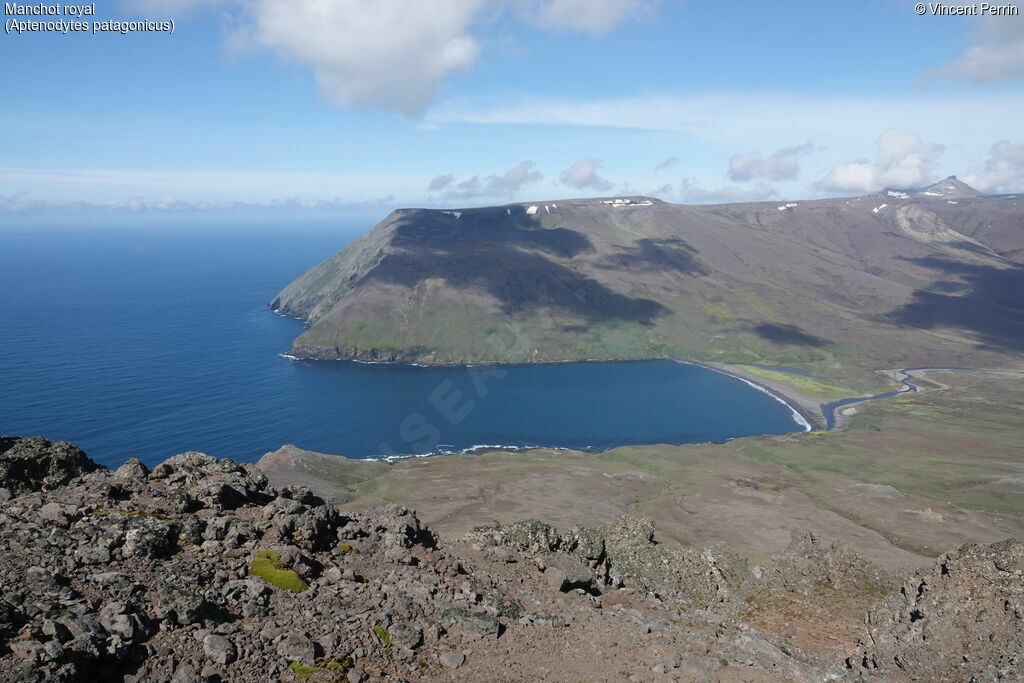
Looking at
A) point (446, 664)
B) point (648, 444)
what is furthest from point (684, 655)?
→ point (648, 444)

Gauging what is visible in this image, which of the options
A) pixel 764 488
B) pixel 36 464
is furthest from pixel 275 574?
pixel 764 488

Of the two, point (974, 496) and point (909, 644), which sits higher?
point (909, 644)

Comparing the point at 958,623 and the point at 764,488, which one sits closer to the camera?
the point at 958,623

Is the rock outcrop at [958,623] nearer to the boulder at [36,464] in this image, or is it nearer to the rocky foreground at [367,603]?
the rocky foreground at [367,603]

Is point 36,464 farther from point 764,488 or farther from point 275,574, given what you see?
point 764,488

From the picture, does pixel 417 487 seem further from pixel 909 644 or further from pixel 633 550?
pixel 909 644

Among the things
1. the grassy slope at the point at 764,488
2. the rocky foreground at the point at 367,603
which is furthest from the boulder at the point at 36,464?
the grassy slope at the point at 764,488

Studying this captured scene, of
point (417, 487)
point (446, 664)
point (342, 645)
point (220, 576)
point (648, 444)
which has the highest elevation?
point (220, 576)
